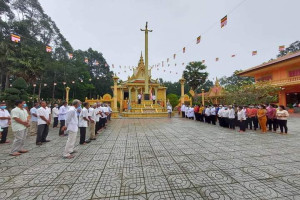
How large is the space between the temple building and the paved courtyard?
19.1 meters

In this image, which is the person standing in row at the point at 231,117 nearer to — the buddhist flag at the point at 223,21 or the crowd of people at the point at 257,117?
the crowd of people at the point at 257,117

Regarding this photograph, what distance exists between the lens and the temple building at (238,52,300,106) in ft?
60.7

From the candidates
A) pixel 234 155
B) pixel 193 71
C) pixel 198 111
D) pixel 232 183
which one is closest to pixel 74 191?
pixel 232 183

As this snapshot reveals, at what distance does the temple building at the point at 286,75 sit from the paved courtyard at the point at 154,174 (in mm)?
19104

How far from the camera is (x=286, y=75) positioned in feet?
67.2

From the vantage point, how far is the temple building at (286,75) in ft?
60.7

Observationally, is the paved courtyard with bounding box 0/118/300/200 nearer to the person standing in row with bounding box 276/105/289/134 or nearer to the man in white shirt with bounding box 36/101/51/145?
the man in white shirt with bounding box 36/101/51/145

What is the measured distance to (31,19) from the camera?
3086 centimetres

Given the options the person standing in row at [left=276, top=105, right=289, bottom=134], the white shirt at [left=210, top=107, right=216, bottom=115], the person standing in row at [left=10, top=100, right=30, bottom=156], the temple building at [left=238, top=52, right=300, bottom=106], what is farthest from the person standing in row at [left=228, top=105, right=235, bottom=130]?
the temple building at [left=238, top=52, right=300, bottom=106]

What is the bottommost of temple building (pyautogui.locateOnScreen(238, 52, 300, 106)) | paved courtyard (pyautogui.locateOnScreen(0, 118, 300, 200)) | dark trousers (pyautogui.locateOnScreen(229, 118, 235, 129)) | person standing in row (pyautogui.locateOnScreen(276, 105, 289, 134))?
paved courtyard (pyautogui.locateOnScreen(0, 118, 300, 200))

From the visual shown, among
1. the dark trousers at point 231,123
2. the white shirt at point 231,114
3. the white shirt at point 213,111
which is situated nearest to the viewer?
the white shirt at point 231,114

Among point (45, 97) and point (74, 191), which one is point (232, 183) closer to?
point (74, 191)

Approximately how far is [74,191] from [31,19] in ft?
134

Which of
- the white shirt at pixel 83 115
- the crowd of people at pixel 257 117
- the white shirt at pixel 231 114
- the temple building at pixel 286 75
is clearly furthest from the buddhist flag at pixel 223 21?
the temple building at pixel 286 75
